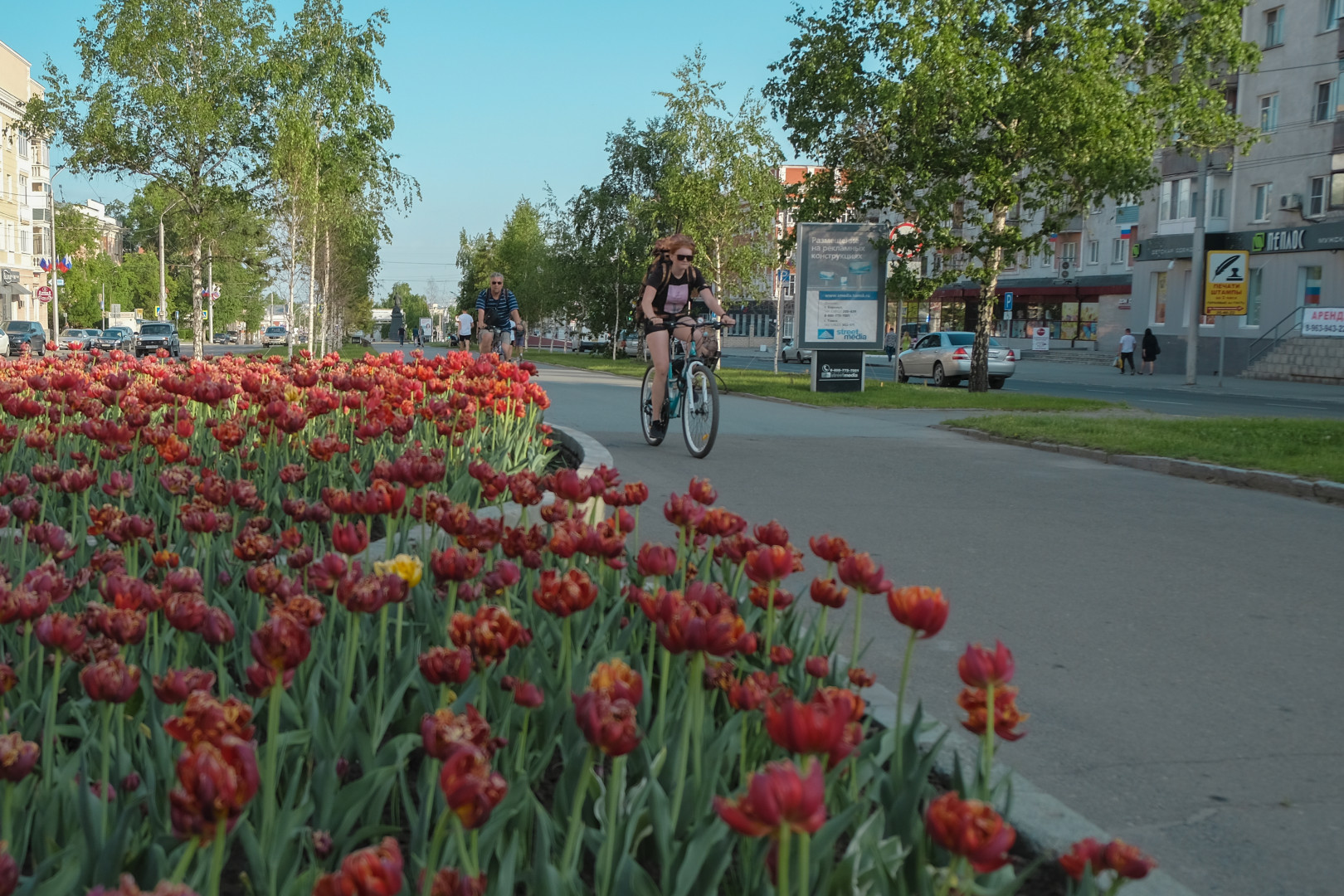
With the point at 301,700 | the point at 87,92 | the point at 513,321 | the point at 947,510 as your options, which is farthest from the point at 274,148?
the point at 301,700

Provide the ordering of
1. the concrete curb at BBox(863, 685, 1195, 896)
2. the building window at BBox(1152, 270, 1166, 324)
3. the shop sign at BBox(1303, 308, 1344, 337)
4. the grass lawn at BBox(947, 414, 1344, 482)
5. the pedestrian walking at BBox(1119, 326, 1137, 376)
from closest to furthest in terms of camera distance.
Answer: the concrete curb at BBox(863, 685, 1195, 896) < the grass lawn at BBox(947, 414, 1344, 482) < the shop sign at BBox(1303, 308, 1344, 337) < the pedestrian walking at BBox(1119, 326, 1137, 376) < the building window at BBox(1152, 270, 1166, 324)

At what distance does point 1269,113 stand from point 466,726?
48760 mm

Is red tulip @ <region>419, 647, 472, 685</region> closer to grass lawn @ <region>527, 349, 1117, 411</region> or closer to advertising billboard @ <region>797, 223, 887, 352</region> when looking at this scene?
grass lawn @ <region>527, 349, 1117, 411</region>

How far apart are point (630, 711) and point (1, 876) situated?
726mm

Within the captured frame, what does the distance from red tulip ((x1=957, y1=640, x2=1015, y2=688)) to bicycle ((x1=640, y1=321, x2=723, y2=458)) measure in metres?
8.85

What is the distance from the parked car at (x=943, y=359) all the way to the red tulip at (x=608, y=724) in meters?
33.5

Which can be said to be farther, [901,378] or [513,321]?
[901,378]

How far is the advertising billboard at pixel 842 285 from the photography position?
26.2 m

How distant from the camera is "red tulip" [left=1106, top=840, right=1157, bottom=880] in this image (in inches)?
66.5

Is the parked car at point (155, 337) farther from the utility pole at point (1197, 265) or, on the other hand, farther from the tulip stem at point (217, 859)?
the tulip stem at point (217, 859)

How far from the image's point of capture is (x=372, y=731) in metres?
2.56

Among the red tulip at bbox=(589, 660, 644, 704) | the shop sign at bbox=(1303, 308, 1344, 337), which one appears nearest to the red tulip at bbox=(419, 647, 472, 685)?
the red tulip at bbox=(589, 660, 644, 704)

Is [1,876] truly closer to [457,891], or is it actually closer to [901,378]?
[457,891]

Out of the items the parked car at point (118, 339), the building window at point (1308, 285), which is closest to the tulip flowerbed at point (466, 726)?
the building window at point (1308, 285)
